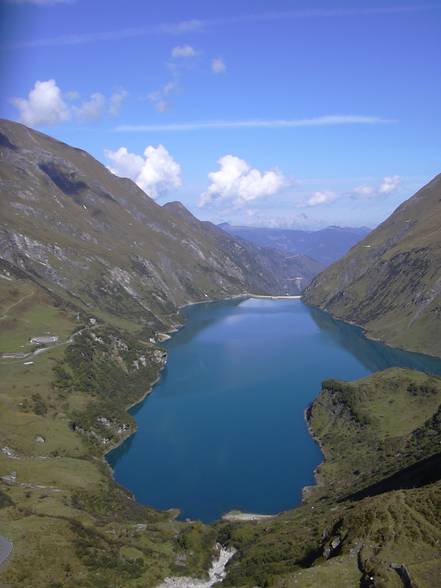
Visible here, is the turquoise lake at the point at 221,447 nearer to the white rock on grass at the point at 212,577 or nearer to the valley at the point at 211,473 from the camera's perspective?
the valley at the point at 211,473

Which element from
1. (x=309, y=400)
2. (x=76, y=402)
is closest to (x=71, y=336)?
(x=76, y=402)

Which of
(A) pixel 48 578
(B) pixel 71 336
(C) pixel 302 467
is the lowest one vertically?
(C) pixel 302 467

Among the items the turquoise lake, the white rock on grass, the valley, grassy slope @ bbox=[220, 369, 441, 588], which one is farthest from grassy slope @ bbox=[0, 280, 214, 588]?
grassy slope @ bbox=[220, 369, 441, 588]

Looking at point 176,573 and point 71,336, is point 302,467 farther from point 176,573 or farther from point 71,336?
point 71,336

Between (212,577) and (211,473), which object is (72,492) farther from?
(212,577)

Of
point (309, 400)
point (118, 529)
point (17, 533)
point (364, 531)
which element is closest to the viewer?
point (364, 531)

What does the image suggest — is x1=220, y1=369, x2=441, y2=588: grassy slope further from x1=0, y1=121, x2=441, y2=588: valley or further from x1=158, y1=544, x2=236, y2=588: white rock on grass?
x1=158, y1=544, x2=236, y2=588: white rock on grass

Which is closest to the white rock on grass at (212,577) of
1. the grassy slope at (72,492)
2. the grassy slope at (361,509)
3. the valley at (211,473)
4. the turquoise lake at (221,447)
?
the valley at (211,473)

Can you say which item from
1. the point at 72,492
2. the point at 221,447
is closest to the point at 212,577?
the point at 72,492
